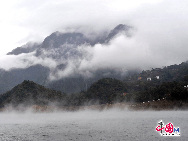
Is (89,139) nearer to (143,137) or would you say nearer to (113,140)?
(113,140)

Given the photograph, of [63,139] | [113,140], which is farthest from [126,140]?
[63,139]

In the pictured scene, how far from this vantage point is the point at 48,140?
252 ft

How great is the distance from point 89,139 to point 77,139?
4079 millimetres

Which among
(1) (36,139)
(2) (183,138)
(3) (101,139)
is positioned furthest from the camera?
(1) (36,139)

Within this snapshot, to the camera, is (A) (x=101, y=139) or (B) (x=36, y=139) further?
(B) (x=36, y=139)

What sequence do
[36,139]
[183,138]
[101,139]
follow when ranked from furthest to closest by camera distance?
1. [36,139]
2. [101,139]
3. [183,138]

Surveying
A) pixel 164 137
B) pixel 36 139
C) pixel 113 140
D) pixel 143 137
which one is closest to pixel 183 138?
pixel 164 137

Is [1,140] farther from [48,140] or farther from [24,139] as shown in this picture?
[48,140]

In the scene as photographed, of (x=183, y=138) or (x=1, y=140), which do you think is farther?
(x=1, y=140)

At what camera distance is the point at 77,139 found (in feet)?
251

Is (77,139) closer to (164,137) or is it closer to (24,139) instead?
(24,139)

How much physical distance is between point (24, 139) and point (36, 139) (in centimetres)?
416

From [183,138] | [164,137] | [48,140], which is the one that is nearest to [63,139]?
[48,140]

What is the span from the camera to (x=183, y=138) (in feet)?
225
